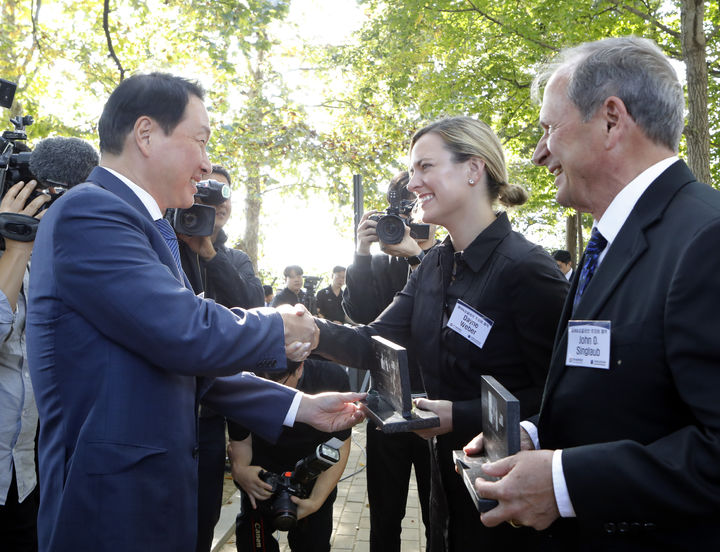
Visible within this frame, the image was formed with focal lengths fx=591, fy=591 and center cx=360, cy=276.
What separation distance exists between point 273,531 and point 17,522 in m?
1.26

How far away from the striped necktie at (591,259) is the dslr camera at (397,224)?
5.33ft

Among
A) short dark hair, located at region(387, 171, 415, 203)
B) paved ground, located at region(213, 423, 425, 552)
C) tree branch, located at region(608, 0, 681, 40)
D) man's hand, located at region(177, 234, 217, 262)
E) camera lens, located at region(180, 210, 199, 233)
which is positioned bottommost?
paved ground, located at region(213, 423, 425, 552)

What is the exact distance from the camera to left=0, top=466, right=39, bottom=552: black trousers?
2.57 meters

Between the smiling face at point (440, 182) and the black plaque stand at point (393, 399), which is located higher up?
the smiling face at point (440, 182)

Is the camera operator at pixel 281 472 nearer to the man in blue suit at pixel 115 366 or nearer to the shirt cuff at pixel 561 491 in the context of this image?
the man in blue suit at pixel 115 366

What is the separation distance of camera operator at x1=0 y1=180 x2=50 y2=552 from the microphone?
0.08 meters

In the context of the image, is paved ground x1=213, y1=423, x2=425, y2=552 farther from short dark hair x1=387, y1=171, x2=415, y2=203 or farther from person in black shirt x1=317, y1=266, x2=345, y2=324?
person in black shirt x1=317, y1=266, x2=345, y2=324

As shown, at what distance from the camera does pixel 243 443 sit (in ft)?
11.1

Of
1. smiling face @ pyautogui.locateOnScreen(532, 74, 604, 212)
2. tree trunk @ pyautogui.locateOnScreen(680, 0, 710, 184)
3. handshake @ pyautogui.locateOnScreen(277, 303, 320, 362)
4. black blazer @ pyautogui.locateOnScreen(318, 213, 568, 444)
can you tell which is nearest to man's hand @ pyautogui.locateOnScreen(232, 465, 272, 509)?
black blazer @ pyautogui.locateOnScreen(318, 213, 568, 444)

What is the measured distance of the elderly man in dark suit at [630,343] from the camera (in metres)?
1.25

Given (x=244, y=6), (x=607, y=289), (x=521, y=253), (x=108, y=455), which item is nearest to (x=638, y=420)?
(x=607, y=289)

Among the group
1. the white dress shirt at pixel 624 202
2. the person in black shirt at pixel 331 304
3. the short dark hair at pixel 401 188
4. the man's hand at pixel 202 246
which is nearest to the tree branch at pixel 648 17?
the short dark hair at pixel 401 188

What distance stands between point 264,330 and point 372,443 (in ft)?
5.66

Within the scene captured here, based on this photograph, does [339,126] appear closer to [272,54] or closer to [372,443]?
[272,54]
